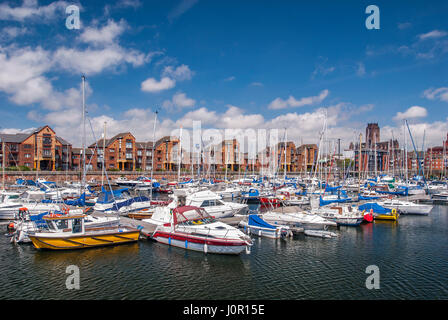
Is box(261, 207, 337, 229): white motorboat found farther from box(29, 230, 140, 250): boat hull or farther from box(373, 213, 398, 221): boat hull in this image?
box(29, 230, 140, 250): boat hull

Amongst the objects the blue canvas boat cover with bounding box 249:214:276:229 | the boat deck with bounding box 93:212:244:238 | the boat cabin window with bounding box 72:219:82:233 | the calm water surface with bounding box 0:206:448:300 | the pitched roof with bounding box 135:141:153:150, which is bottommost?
the calm water surface with bounding box 0:206:448:300

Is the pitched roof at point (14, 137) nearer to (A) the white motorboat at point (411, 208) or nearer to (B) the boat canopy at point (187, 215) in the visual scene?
(B) the boat canopy at point (187, 215)

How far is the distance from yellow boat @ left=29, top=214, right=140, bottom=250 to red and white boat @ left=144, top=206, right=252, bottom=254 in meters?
4.19

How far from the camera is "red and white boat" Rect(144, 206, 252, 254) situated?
73.4 feet

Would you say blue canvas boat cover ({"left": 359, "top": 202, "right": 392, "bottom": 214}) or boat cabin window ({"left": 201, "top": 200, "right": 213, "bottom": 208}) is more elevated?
boat cabin window ({"left": 201, "top": 200, "right": 213, "bottom": 208})

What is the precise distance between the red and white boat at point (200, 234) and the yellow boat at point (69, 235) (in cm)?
419

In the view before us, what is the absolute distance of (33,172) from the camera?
82250 mm

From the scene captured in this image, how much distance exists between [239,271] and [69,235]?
1393 cm

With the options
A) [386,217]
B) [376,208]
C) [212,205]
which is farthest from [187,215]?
[386,217]

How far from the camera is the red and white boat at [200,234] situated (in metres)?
22.4

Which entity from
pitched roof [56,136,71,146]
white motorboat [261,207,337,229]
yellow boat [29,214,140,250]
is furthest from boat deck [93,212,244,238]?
pitched roof [56,136,71,146]

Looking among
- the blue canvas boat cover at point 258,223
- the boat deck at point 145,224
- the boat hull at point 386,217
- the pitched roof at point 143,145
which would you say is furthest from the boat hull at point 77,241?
the pitched roof at point 143,145
